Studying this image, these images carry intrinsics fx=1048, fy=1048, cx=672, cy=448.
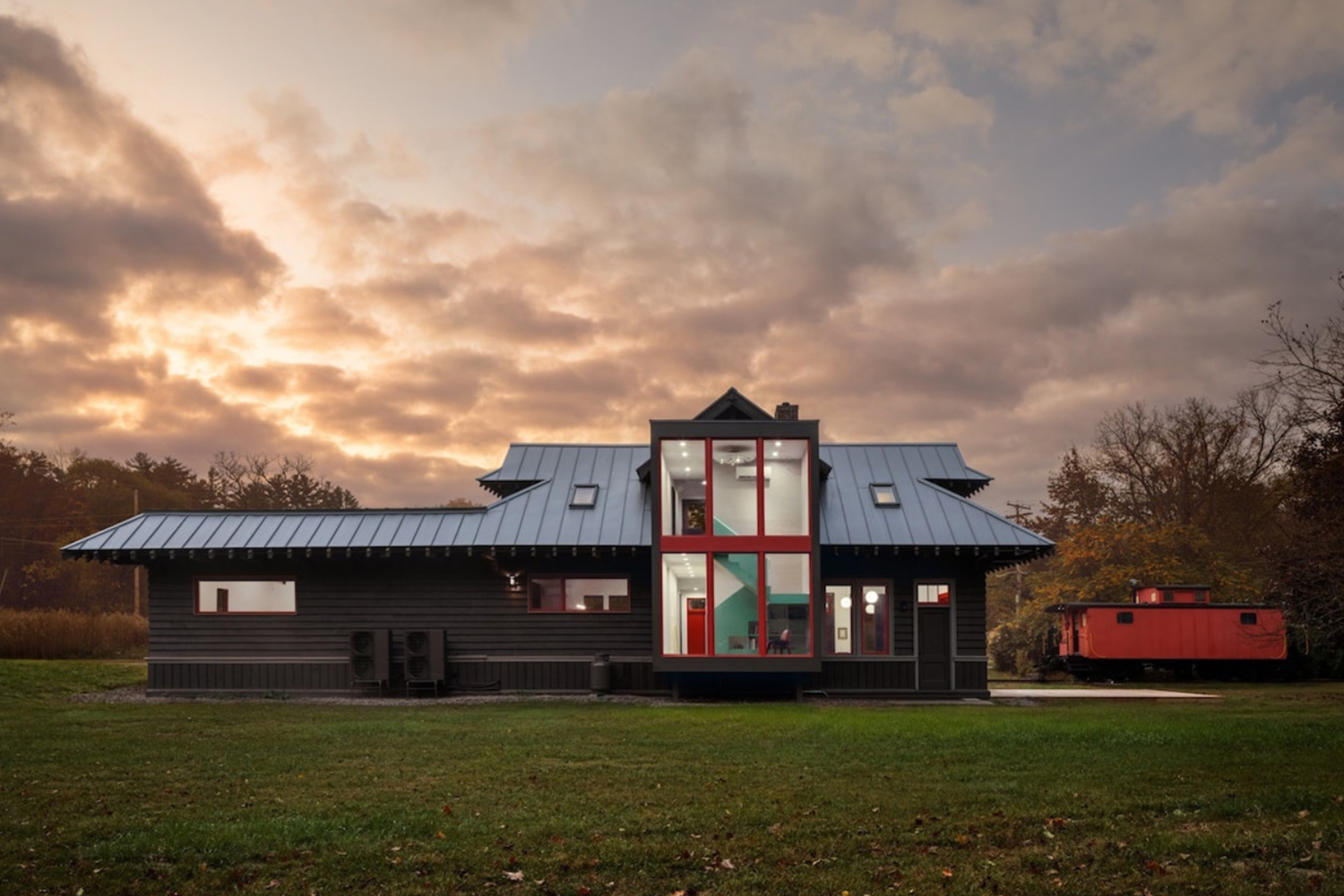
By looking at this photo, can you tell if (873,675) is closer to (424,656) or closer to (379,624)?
(424,656)

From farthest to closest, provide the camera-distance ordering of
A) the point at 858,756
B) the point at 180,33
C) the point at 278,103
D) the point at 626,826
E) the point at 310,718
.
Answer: the point at 278,103, the point at 180,33, the point at 310,718, the point at 858,756, the point at 626,826

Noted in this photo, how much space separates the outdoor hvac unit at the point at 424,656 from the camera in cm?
2278

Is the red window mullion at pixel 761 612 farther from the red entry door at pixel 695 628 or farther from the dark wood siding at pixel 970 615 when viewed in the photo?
the dark wood siding at pixel 970 615

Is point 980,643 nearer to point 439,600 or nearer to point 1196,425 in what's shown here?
point 439,600

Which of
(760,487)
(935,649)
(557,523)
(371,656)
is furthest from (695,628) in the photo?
(371,656)

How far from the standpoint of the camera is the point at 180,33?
59.7 ft

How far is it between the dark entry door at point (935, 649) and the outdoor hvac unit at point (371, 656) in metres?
11.6

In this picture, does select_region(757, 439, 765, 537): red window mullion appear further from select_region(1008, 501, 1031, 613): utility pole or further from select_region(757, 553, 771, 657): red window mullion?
select_region(1008, 501, 1031, 613): utility pole

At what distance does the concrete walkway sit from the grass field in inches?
302

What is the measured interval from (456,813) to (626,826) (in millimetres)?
1525

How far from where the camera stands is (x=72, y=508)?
61.4m

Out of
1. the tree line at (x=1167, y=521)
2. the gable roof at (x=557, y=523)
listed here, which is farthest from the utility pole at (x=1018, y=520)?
the gable roof at (x=557, y=523)

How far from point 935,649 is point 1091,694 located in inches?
167

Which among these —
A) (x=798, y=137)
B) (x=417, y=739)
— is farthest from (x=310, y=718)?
(x=798, y=137)
